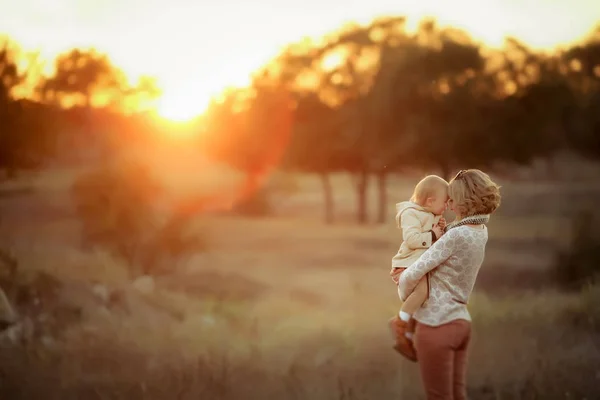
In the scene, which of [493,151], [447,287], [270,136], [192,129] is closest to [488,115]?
[493,151]

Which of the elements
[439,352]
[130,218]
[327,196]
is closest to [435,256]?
[439,352]

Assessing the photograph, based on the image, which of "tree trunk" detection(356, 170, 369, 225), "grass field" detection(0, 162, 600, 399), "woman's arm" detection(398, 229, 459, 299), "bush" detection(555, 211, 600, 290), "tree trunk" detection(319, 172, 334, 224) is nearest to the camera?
"woman's arm" detection(398, 229, 459, 299)

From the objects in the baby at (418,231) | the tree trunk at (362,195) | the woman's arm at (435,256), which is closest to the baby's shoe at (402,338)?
the baby at (418,231)

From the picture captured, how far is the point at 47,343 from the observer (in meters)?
4.95

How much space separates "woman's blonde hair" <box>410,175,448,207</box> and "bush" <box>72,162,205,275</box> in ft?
18.9

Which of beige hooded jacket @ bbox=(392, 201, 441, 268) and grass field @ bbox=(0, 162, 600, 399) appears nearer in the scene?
beige hooded jacket @ bbox=(392, 201, 441, 268)

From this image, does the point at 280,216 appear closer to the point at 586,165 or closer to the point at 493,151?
the point at 493,151

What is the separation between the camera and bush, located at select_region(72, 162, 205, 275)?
735 centimetres

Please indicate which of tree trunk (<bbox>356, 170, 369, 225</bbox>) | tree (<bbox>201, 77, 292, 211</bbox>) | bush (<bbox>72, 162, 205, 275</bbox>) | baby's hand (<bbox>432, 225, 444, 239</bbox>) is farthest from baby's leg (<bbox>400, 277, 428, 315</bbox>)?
tree trunk (<bbox>356, 170, 369, 225</bbox>)

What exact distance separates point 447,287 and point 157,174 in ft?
19.7

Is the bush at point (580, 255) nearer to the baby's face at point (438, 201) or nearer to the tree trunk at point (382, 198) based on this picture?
the tree trunk at point (382, 198)

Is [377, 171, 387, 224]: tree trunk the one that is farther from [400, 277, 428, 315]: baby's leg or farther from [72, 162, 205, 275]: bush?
[400, 277, 428, 315]: baby's leg

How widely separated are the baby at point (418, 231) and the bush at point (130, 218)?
5.69 metres

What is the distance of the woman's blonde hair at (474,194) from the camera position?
2.03m
